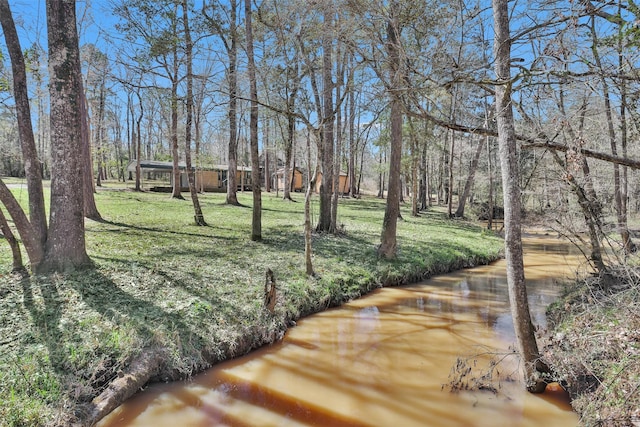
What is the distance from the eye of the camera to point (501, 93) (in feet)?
12.3

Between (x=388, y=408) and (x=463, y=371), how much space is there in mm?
1159

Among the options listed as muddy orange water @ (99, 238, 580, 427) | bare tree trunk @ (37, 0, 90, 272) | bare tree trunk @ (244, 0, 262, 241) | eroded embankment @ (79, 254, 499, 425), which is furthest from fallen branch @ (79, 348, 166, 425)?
bare tree trunk @ (244, 0, 262, 241)

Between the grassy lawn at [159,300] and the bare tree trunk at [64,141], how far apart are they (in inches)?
19.8

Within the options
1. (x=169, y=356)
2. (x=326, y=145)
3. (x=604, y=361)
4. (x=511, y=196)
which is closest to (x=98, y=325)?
(x=169, y=356)

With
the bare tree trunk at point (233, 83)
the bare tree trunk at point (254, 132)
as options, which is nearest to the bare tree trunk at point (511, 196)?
the bare tree trunk at point (233, 83)

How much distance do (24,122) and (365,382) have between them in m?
6.33

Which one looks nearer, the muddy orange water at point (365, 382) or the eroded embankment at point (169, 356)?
the eroded embankment at point (169, 356)

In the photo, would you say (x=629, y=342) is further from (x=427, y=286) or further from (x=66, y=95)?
(x=66, y=95)

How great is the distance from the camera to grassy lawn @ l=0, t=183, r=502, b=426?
11.4ft

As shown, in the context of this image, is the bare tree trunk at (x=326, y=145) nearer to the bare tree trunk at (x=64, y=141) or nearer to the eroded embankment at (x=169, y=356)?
the eroded embankment at (x=169, y=356)

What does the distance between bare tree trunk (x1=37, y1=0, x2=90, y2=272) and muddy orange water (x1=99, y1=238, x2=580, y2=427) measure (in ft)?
9.58

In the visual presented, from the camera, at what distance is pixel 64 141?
5273 mm

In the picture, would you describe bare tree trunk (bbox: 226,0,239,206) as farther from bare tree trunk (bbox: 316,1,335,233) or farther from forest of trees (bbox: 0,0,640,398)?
bare tree trunk (bbox: 316,1,335,233)

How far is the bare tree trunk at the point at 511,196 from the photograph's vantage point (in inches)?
148
